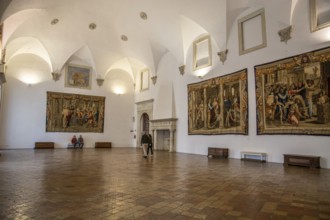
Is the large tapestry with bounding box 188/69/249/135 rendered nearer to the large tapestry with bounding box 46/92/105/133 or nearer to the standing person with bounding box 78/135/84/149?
the large tapestry with bounding box 46/92/105/133

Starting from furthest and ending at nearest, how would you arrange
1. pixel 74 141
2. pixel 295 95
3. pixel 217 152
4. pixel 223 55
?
pixel 74 141, pixel 223 55, pixel 217 152, pixel 295 95

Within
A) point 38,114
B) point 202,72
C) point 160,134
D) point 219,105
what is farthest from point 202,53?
point 38,114

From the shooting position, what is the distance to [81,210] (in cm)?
302

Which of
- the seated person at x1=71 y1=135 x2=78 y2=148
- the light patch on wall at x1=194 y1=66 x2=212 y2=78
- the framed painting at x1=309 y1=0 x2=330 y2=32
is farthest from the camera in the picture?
the seated person at x1=71 y1=135 x2=78 y2=148

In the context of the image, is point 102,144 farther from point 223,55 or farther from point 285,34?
point 285,34

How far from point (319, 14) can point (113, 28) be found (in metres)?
12.1

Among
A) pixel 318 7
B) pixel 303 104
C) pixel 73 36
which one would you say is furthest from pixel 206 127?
pixel 73 36

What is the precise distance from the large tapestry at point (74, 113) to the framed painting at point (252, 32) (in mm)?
12852

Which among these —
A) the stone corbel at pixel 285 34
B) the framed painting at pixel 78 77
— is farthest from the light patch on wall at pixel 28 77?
the stone corbel at pixel 285 34

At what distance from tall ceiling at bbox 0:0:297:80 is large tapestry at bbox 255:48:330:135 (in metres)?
2.07

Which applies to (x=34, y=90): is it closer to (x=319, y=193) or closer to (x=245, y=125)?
(x=245, y=125)

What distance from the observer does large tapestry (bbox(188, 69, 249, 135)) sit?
1091 cm

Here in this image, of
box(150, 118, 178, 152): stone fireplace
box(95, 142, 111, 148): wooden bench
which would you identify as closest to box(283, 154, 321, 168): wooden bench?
box(150, 118, 178, 152): stone fireplace

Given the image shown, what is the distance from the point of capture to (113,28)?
1570 centimetres
